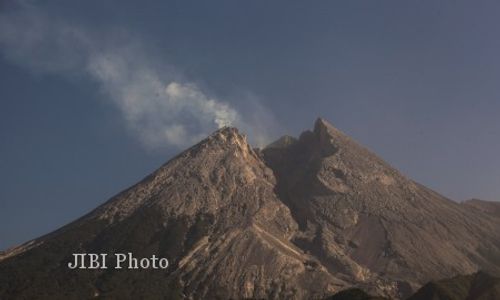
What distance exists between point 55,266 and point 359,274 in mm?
83445

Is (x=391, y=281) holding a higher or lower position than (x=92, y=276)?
lower

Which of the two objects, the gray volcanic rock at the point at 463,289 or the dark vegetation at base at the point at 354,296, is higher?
the gray volcanic rock at the point at 463,289

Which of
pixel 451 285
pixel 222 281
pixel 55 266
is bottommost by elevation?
pixel 451 285

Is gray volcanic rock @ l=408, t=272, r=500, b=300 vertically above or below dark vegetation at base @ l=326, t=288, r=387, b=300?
above

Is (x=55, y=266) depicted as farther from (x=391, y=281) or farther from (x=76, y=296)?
(x=391, y=281)

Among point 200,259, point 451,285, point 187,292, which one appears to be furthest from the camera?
point 200,259

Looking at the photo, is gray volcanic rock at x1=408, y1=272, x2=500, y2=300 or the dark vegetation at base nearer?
the dark vegetation at base

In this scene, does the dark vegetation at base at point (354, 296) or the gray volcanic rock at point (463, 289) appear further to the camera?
the gray volcanic rock at point (463, 289)

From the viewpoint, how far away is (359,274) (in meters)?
197

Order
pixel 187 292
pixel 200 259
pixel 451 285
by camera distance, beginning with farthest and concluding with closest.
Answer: pixel 200 259 < pixel 187 292 < pixel 451 285

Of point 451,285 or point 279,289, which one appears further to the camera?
point 279,289

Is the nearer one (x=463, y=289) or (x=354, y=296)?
(x=354, y=296)

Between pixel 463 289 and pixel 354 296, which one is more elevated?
pixel 463 289

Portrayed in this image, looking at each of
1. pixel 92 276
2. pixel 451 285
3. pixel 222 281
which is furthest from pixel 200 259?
pixel 451 285
